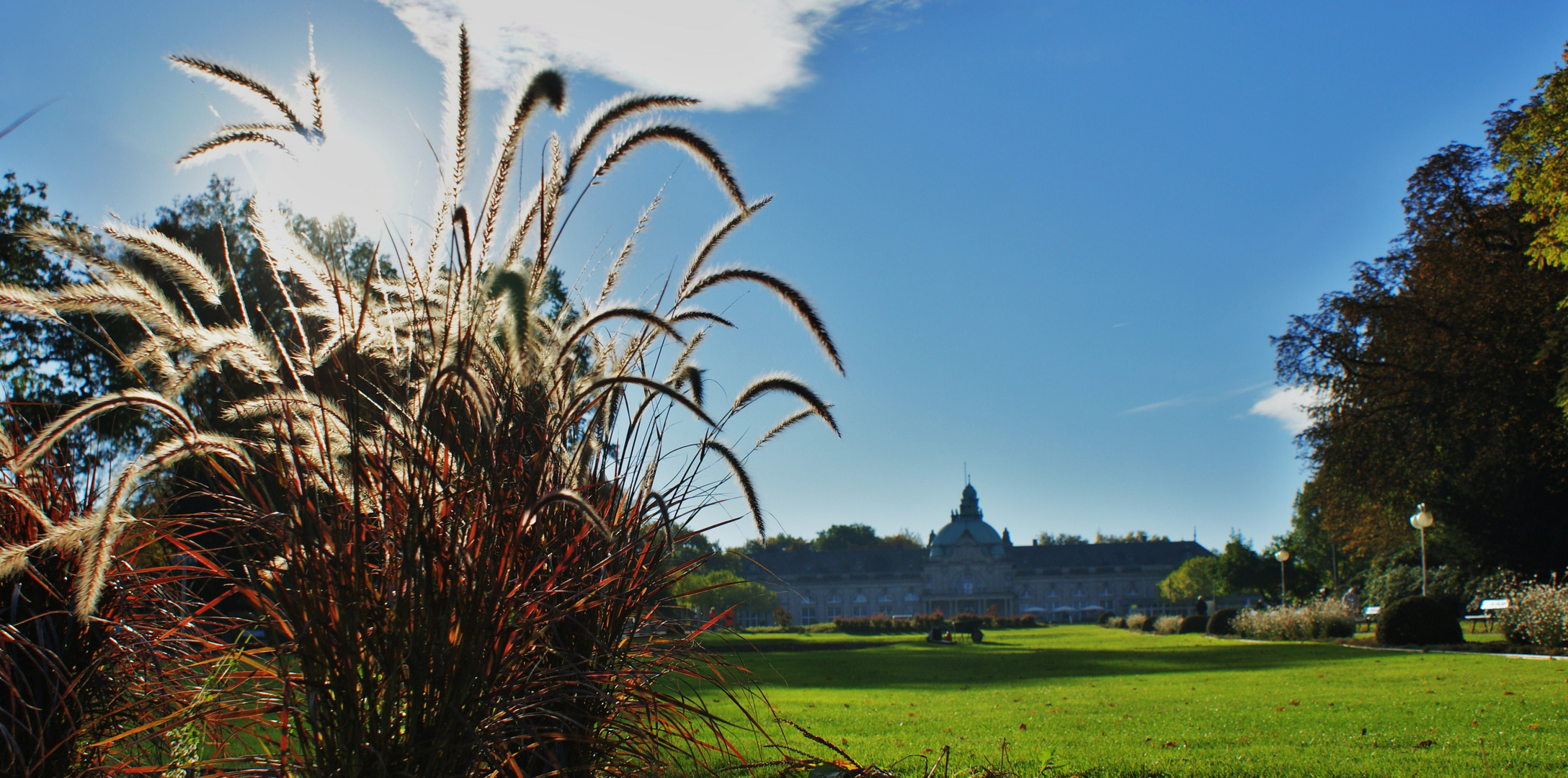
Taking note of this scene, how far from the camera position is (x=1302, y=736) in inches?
197

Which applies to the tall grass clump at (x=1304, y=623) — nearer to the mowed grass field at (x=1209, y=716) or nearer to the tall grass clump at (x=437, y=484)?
the mowed grass field at (x=1209, y=716)

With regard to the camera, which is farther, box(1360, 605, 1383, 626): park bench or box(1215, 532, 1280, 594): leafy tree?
box(1215, 532, 1280, 594): leafy tree

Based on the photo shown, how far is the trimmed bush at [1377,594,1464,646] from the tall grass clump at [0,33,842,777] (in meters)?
17.5

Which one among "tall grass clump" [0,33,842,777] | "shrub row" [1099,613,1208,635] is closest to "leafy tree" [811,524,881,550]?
"shrub row" [1099,613,1208,635]

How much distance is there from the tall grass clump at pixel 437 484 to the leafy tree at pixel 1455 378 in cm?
2025

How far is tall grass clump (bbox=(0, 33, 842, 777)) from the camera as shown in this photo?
5.28ft

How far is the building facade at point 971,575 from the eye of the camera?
81000 mm

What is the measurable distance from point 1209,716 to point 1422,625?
12597mm

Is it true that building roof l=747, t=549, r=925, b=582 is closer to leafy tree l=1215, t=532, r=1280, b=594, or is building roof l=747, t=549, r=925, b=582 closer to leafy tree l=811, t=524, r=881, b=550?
leafy tree l=811, t=524, r=881, b=550

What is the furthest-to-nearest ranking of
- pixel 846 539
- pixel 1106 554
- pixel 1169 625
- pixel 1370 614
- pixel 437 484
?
pixel 846 539 → pixel 1106 554 → pixel 1169 625 → pixel 1370 614 → pixel 437 484

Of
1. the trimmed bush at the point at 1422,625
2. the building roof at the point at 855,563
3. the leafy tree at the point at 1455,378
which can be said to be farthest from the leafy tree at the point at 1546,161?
the building roof at the point at 855,563

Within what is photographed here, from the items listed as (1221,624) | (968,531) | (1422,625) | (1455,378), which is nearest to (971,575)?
(968,531)

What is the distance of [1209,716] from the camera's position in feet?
20.2

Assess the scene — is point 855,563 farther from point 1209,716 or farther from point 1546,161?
point 1209,716
